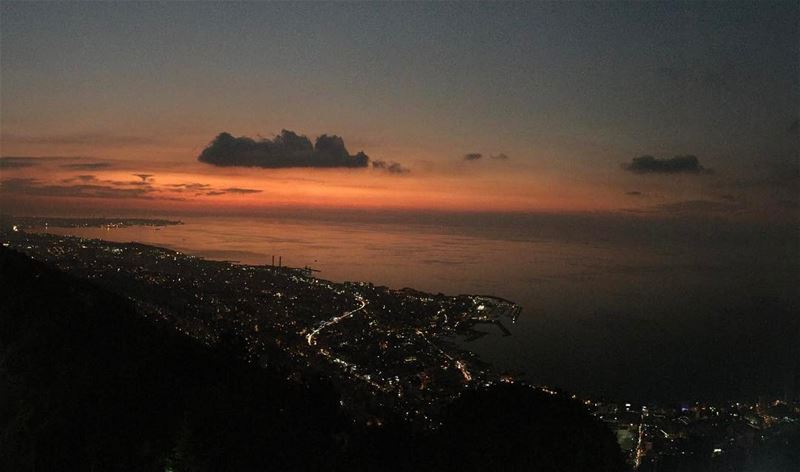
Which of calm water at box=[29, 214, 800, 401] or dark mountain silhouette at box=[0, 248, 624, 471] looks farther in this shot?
calm water at box=[29, 214, 800, 401]

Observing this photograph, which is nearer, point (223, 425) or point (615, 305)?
point (223, 425)

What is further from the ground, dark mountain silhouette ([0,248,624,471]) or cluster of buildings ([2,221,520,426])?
dark mountain silhouette ([0,248,624,471])

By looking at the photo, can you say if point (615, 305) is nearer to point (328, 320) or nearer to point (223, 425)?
point (328, 320)

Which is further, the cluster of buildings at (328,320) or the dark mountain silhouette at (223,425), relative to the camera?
the cluster of buildings at (328,320)

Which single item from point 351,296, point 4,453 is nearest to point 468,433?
point 4,453

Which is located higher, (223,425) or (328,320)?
(223,425)

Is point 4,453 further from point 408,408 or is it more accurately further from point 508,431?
point 408,408

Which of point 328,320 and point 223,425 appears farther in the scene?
point 328,320

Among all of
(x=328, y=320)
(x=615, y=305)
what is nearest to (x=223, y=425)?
(x=328, y=320)
